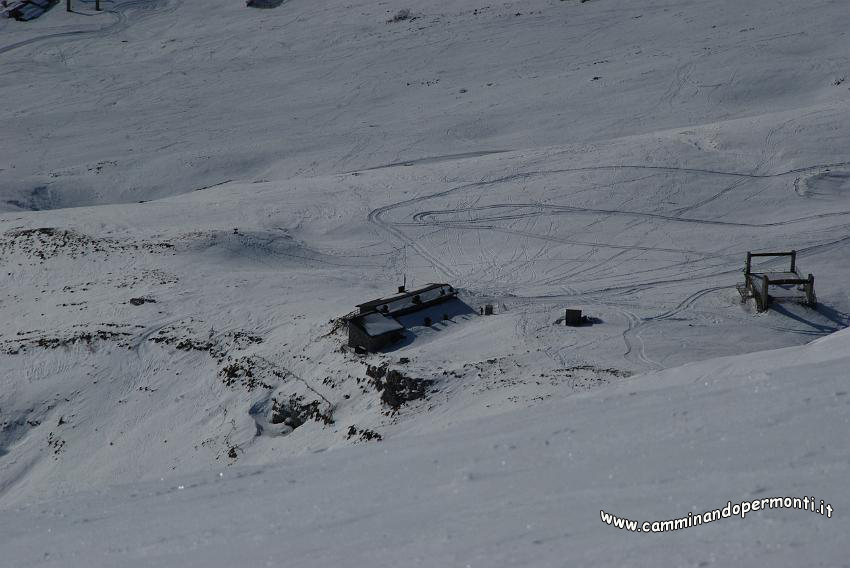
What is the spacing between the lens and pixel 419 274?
23.8 metres

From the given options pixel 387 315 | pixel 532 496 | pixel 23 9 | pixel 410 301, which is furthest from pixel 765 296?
pixel 23 9

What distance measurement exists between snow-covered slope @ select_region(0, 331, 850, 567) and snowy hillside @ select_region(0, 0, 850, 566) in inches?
1.4

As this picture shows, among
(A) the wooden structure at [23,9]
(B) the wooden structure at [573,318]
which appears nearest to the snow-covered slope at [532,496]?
(B) the wooden structure at [573,318]

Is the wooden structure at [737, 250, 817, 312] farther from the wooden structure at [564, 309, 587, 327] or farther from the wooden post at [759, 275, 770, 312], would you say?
→ the wooden structure at [564, 309, 587, 327]

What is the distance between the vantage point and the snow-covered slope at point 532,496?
18.0 feet

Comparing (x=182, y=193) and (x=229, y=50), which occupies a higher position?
(x=229, y=50)

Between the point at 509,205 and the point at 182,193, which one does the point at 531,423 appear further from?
the point at 182,193

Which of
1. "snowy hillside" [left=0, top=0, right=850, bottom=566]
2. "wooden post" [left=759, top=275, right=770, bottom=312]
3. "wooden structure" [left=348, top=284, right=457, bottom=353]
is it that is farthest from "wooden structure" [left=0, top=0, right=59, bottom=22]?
"wooden post" [left=759, top=275, right=770, bottom=312]

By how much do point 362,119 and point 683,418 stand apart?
32.7 metres

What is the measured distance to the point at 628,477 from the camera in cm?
646

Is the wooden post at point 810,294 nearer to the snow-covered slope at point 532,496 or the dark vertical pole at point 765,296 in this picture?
the dark vertical pole at point 765,296

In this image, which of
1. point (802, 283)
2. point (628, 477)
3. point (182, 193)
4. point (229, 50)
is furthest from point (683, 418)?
point (229, 50)

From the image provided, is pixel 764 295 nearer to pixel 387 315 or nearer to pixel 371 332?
pixel 387 315

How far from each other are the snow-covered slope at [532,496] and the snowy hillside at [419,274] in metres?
0.03
